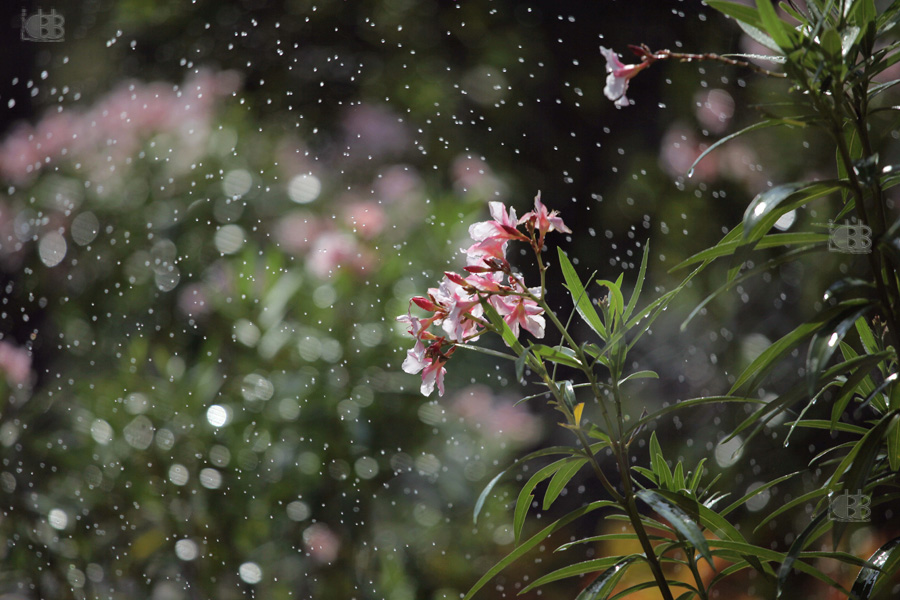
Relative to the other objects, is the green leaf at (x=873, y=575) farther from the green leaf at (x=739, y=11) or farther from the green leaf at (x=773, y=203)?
the green leaf at (x=739, y=11)

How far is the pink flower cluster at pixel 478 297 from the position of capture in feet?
1.36

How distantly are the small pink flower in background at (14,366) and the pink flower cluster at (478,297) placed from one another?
1126mm

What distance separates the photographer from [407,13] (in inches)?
61.4

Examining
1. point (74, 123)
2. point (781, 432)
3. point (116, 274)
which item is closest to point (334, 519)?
point (116, 274)

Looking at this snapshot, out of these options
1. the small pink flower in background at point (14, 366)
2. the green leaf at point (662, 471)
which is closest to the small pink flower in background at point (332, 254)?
the small pink flower in background at point (14, 366)

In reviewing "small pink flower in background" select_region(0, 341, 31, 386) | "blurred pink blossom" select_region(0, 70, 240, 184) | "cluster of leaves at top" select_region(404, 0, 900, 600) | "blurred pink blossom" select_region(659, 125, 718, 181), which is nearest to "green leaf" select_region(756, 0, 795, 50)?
"cluster of leaves at top" select_region(404, 0, 900, 600)

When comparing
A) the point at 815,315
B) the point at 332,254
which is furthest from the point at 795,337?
the point at 332,254

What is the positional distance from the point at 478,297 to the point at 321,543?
846 mm

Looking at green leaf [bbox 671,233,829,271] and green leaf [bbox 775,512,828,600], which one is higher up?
green leaf [bbox 671,233,829,271]

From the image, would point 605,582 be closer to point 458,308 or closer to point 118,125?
point 458,308

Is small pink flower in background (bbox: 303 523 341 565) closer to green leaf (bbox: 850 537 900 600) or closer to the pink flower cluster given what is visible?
the pink flower cluster

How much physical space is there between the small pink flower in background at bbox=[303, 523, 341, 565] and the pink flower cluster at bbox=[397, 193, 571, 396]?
75 centimetres

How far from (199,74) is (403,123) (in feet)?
1.47

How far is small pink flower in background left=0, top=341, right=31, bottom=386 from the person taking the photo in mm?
1289
